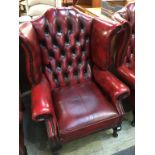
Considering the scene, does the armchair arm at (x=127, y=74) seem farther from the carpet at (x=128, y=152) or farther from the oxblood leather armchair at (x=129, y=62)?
the carpet at (x=128, y=152)

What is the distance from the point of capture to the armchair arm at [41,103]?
1352 millimetres

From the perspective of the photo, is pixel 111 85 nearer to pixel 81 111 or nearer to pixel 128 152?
pixel 81 111

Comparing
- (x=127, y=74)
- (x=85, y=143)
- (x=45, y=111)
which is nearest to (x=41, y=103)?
(x=45, y=111)

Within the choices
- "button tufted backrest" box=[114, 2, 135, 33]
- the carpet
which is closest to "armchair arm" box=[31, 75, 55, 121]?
the carpet

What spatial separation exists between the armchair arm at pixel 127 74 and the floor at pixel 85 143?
0.50 metres

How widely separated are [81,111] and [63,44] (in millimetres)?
627

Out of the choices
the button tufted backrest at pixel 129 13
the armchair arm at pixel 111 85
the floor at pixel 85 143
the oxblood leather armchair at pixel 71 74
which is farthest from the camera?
the button tufted backrest at pixel 129 13

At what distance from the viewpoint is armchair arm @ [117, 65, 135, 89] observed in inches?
68.8

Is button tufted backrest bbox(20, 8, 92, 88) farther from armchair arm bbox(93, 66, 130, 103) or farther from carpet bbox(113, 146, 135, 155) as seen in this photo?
carpet bbox(113, 146, 135, 155)

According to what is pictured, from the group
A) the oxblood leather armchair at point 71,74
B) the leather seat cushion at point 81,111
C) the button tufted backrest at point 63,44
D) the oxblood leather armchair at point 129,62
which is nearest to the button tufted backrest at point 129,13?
the oxblood leather armchair at point 129,62

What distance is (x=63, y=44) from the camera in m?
1.74

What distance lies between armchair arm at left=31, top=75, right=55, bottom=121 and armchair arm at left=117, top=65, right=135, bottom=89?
0.72 m
